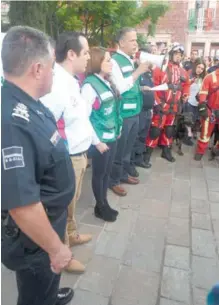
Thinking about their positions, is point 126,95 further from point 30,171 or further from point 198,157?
point 30,171

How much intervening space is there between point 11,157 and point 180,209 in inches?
109

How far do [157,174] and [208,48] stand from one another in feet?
54.1

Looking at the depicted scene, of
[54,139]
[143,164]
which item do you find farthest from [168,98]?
[54,139]

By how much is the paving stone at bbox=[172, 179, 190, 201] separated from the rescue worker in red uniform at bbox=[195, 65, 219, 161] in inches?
48.6

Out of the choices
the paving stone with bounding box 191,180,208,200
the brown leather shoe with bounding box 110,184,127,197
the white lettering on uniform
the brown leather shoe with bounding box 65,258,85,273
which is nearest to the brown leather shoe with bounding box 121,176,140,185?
the brown leather shoe with bounding box 110,184,127,197

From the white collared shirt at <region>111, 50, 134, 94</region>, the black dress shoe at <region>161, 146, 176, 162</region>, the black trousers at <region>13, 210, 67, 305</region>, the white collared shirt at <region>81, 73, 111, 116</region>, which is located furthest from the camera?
the black dress shoe at <region>161, 146, 176, 162</region>

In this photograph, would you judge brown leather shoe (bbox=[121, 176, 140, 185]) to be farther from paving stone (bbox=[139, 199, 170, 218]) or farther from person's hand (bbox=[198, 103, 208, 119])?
person's hand (bbox=[198, 103, 208, 119])

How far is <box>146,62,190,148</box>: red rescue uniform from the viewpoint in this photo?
16.0 feet

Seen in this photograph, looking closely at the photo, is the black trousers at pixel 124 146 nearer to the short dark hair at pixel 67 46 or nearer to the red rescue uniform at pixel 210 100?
the short dark hair at pixel 67 46

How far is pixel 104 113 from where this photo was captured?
9.06ft

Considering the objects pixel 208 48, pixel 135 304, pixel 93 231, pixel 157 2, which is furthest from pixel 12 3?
pixel 208 48

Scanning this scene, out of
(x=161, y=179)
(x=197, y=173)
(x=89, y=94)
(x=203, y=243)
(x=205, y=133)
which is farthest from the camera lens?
(x=205, y=133)

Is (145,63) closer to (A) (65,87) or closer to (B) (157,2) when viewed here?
(A) (65,87)

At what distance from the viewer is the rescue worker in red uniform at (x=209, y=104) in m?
4.97
